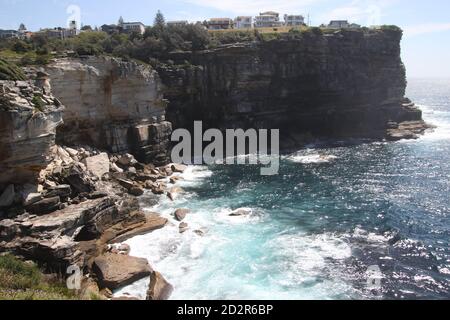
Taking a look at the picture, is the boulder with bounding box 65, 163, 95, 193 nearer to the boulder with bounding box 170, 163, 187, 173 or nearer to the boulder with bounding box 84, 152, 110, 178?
the boulder with bounding box 84, 152, 110, 178

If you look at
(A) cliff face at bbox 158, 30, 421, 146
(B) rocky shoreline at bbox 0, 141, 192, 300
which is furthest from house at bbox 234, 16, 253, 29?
(B) rocky shoreline at bbox 0, 141, 192, 300

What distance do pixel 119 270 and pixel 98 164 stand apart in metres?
20.6

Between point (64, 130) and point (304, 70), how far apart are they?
4454 cm

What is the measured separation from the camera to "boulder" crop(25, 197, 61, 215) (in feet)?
101

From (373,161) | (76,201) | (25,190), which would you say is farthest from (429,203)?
(25,190)

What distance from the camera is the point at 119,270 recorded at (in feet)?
91.2

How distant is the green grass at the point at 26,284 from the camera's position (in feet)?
62.0

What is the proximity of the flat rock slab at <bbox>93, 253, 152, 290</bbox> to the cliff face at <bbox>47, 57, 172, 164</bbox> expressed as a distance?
22.3 m

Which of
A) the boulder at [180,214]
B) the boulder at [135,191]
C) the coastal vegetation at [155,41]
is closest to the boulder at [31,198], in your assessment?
the boulder at [180,214]

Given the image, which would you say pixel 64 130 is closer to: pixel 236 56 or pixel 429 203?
pixel 236 56

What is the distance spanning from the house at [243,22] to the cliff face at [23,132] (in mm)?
94638

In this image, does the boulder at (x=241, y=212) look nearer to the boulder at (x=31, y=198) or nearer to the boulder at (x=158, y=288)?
the boulder at (x=158, y=288)

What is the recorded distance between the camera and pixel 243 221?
38750mm
